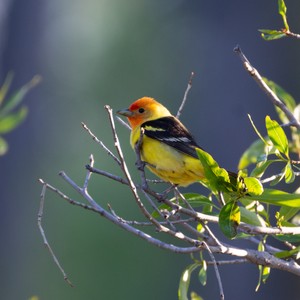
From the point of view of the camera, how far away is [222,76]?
780cm

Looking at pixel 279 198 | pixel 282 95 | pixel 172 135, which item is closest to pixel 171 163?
pixel 172 135

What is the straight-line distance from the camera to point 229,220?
2.28 meters

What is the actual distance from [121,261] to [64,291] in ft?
3.49

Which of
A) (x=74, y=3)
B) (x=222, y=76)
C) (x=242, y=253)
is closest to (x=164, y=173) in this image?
(x=242, y=253)

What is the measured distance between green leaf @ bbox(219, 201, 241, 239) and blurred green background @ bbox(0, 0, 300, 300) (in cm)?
473

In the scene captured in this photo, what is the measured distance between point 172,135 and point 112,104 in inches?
351

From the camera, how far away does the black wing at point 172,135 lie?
3.52m

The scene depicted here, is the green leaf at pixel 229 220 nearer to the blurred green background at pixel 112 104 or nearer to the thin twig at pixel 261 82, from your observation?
the thin twig at pixel 261 82

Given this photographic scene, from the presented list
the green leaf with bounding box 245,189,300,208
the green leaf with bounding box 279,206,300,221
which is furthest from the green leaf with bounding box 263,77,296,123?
the green leaf with bounding box 245,189,300,208

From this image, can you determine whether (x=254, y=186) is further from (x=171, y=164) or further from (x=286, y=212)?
(x=171, y=164)

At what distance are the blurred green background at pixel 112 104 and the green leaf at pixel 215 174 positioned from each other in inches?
185

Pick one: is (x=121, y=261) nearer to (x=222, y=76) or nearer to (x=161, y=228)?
(x=222, y=76)

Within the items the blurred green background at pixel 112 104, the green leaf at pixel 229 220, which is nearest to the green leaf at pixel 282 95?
the green leaf at pixel 229 220

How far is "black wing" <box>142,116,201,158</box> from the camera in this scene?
11.5 ft
